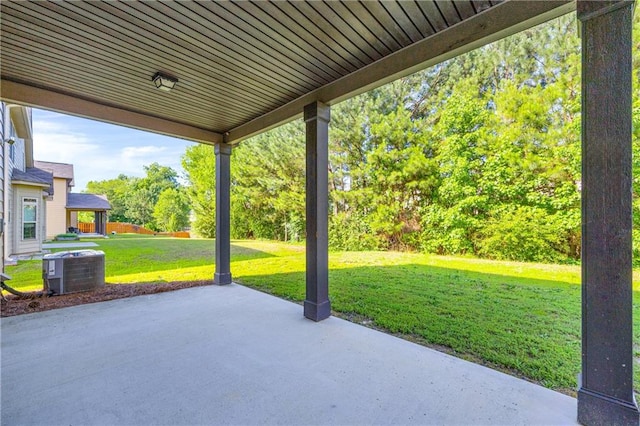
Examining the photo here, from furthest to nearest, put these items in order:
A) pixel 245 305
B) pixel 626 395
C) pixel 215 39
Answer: pixel 245 305
pixel 215 39
pixel 626 395

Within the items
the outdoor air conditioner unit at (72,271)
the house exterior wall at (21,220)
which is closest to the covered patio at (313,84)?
the outdoor air conditioner unit at (72,271)

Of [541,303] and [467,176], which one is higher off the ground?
[467,176]

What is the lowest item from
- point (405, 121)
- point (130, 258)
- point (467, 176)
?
point (130, 258)

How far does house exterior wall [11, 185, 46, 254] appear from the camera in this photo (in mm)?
8031

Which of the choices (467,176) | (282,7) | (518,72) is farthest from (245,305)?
(518,72)

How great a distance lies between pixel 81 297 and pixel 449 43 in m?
5.87

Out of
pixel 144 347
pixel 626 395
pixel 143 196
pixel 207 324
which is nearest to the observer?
pixel 626 395

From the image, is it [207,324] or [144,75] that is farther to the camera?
[207,324]

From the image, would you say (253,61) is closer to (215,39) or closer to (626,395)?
(215,39)

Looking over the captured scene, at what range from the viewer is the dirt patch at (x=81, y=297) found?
3.80 m

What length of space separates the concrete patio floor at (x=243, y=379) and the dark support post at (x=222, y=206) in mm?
1923

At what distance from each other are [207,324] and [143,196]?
29.4 metres

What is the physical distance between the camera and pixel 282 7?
2.06 m

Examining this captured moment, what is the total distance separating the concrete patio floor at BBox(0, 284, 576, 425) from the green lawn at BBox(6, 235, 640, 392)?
46cm
